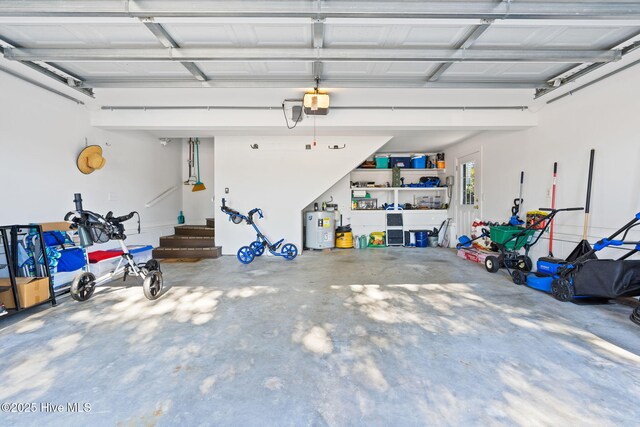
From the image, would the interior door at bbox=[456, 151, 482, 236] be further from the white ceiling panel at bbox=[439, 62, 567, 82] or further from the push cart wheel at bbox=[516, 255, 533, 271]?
the white ceiling panel at bbox=[439, 62, 567, 82]

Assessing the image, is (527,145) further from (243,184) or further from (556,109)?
(243,184)

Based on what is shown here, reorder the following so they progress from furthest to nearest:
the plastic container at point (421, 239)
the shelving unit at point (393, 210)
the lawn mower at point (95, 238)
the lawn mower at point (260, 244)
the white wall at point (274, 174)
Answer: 1. the shelving unit at point (393, 210)
2. the plastic container at point (421, 239)
3. the white wall at point (274, 174)
4. the lawn mower at point (260, 244)
5. the lawn mower at point (95, 238)

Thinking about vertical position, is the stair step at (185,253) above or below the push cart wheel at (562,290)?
below

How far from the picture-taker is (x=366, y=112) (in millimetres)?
4594

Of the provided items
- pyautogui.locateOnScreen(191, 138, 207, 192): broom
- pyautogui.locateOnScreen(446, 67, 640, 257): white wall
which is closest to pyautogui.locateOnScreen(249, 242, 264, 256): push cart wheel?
pyautogui.locateOnScreen(191, 138, 207, 192): broom

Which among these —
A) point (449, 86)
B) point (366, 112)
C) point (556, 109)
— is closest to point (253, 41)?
point (366, 112)

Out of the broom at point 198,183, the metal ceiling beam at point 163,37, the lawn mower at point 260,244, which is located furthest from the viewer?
the broom at point 198,183

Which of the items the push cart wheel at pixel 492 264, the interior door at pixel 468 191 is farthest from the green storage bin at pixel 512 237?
the interior door at pixel 468 191

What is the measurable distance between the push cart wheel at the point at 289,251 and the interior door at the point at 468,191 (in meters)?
4.05

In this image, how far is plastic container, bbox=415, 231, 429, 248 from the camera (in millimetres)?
7254

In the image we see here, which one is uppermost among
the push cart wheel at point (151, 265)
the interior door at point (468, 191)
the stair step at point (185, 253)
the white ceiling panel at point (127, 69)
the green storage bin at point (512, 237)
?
the white ceiling panel at point (127, 69)

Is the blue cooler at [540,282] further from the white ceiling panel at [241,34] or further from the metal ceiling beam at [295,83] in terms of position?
the white ceiling panel at [241,34]

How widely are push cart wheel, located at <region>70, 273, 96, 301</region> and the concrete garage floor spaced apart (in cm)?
11

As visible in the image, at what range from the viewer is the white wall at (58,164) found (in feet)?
11.2
